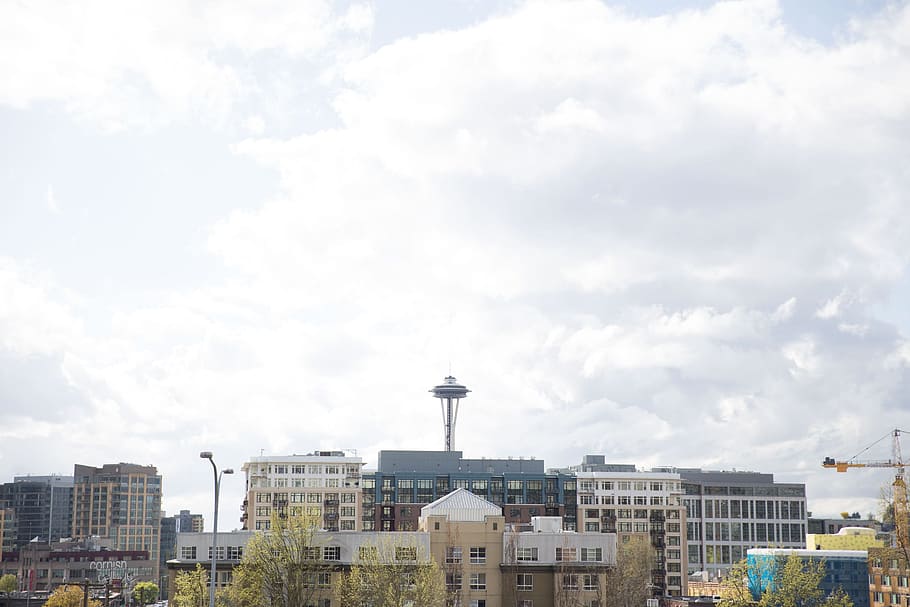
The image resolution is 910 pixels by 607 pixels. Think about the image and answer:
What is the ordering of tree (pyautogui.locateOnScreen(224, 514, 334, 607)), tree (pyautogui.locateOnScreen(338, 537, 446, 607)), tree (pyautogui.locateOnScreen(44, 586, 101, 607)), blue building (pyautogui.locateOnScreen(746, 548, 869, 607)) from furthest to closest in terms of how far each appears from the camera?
blue building (pyautogui.locateOnScreen(746, 548, 869, 607)) < tree (pyautogui.locateOnScreen(44, 586, 101, 607)) < tree (pyautogui.locateOnScreen(224, 514, 334, 607)) < tree (pyautogui.locateOnScreen(338, 537, 446, 607))

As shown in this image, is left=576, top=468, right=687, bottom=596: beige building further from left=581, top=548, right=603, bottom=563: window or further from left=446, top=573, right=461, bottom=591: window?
left=446, top=573, right=461, bottom=591: window

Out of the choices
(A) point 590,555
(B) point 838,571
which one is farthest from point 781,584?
(A) point 590,555

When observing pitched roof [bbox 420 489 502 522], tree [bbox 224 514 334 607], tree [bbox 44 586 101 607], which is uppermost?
pitched roof [bbox 420 489 502 522]

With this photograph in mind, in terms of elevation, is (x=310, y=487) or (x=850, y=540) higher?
(x=310, y=487)

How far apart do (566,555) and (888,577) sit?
63.5m

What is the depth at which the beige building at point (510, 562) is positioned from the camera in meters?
116

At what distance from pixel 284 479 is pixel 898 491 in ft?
335

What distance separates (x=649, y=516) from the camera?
19688 cm

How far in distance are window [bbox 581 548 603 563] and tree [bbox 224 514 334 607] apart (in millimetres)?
28981

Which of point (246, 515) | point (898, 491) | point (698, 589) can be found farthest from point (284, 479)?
point (898, 491)

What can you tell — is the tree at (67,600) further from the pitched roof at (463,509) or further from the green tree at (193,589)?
the pitched roof at (463,509)

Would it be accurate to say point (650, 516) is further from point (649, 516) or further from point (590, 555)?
point (590, 555)

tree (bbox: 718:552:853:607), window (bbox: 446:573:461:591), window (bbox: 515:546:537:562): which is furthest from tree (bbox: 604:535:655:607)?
window (bbox: 446:573:461:591)

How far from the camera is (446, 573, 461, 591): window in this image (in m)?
116
